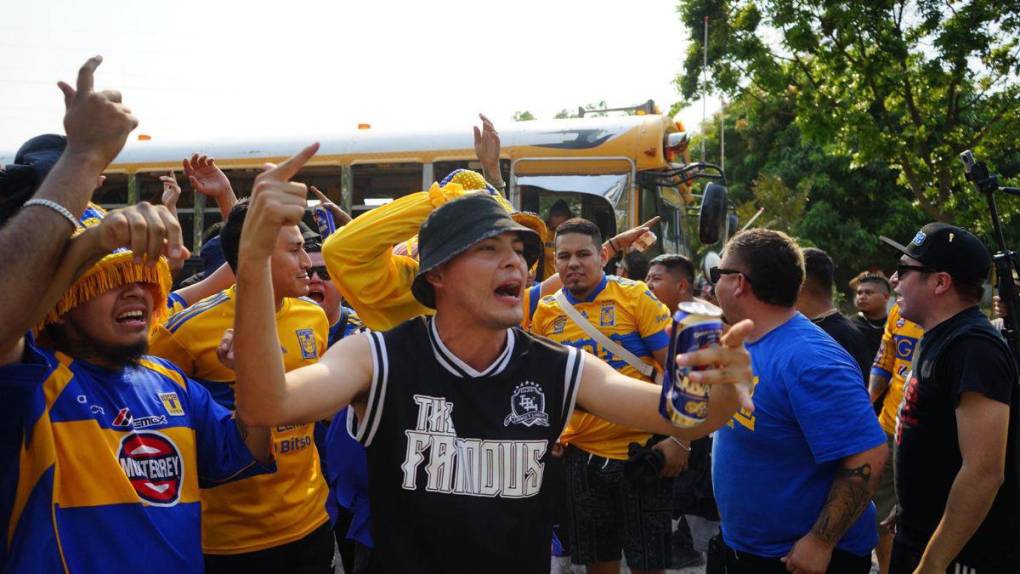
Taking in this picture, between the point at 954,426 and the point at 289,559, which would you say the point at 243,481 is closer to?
the point at 289,559

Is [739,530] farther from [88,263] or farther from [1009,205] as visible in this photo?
[1009,205]

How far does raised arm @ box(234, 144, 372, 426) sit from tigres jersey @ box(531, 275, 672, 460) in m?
3.19

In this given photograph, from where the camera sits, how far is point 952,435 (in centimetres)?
347

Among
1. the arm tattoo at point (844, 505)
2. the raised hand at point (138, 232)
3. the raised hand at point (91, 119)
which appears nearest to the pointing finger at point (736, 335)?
the arm tattoo at point (844, 505)

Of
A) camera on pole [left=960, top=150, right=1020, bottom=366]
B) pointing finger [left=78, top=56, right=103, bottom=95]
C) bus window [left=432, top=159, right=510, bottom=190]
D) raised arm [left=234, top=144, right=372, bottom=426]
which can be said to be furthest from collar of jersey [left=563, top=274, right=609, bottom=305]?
bus window [left=432, top=159, right=510, bottom=190]

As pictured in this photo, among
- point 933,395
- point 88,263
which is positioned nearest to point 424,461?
point 88,263

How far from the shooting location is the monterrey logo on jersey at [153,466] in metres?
2.43

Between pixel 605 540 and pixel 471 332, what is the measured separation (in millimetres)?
3045

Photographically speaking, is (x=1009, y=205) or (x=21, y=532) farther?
(x=1009, y=205)

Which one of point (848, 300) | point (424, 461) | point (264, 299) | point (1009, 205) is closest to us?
point (264, 299)

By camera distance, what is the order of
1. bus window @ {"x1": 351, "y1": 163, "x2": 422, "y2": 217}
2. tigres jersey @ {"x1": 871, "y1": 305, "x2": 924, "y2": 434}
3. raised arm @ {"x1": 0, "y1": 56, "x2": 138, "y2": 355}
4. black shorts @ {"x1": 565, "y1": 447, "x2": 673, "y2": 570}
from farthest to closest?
bus window @ {"x1": 351, "y1": 163, "x2": 422, "y2": 217} < tigres jersey @ {"x1": 871, "y1": 305, "x2": 924, "y2": 434} < black shorts @ {"x1": 565, "y1": 447, "x2": 673, "y2": 570} < raised arm @ {"x1": 0, "y1": 56, "x2": 138, "y2": 355}

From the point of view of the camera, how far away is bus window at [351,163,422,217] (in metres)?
10.1

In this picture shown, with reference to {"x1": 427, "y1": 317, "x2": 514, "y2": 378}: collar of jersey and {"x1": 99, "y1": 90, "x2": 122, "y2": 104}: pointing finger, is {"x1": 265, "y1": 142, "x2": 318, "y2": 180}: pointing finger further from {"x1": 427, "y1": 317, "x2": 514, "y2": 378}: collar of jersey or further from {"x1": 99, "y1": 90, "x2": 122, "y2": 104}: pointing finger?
{"x1": 427, "y1": 317, "x2": 514, "y2": 378}: collar of jersey

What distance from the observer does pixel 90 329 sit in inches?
98.3
